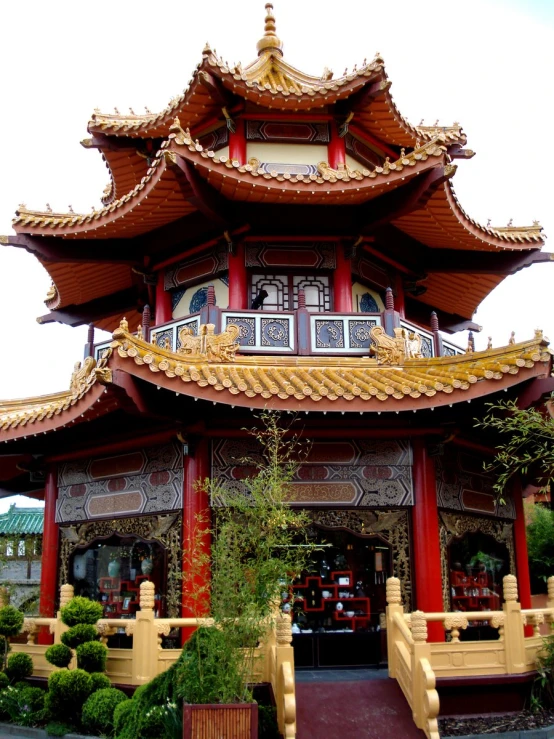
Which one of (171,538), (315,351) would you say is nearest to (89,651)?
(171,538)

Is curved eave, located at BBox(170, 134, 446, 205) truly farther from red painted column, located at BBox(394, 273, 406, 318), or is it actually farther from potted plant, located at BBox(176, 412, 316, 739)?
potted plant, located at BBox(176, 412, 316, 739)

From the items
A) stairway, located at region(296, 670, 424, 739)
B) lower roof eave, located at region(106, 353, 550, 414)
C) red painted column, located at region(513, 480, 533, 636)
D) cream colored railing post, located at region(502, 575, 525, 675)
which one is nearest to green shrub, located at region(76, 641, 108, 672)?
stairway, located at region(296, 670, 424, 739)

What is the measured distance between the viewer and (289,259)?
1214 centimetres

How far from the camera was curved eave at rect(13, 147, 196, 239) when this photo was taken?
11289 millimetres

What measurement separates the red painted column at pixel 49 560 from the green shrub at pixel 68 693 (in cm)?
307

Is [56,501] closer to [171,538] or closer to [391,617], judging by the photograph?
[171,538]

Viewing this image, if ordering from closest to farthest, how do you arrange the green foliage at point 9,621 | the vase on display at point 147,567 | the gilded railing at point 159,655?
the gilded railing at point 159,655
the green foliage at point 9,621
the vase on display at point 147,567

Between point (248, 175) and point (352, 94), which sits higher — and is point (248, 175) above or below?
below

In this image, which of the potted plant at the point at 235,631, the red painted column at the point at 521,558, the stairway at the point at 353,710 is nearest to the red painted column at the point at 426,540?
the stairway at the point at 353,710

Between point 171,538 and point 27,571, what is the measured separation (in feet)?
62.2

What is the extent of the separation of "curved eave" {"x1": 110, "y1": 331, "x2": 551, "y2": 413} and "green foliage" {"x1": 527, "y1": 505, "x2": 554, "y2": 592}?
1298 cm

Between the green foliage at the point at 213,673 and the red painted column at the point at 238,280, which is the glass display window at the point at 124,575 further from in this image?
the red painted column at the point at 238,280

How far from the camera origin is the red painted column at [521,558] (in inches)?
465

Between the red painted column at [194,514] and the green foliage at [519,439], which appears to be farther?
the red painted column at [194,514]
